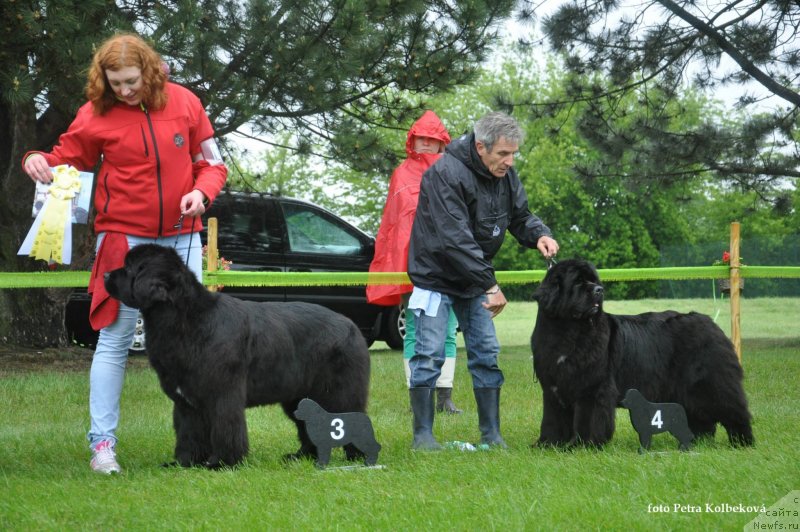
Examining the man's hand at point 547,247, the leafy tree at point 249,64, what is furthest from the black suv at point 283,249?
the man's hand at point 547,247

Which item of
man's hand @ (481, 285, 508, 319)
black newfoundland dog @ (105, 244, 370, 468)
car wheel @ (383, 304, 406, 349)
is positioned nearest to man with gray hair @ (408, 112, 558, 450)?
man's hand @ (481, 285, 508, 319)

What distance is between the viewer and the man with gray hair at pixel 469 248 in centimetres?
493

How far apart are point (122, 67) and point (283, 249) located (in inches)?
259

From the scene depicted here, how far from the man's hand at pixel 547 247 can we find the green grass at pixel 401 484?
111 centimetres

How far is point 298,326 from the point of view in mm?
4703

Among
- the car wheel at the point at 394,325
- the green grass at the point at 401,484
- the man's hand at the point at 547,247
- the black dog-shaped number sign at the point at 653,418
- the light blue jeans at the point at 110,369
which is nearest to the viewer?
the green grass at the point at 401,484

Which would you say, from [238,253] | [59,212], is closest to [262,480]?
[59,212]

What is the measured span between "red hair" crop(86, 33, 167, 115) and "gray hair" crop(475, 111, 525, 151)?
68.7 inches

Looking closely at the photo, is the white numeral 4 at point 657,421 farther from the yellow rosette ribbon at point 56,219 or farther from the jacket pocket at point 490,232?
the yellow rosette ribbon at point 56,219

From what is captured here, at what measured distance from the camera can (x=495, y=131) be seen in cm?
495

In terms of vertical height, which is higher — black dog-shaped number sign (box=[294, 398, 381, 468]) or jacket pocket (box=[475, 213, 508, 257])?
jacket pocket (box=[475, 213, 508, 257])

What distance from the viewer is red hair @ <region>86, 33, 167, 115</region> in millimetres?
4254

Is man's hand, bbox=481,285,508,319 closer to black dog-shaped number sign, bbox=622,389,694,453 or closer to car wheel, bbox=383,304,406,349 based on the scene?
black dog-shaped number sign, bbox=622,389,694,453

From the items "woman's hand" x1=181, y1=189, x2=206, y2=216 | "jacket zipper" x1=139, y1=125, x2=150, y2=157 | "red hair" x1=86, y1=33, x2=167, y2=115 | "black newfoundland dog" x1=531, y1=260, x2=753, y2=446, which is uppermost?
"red hair" x1=86, y1=33, x2=167, y2=115
